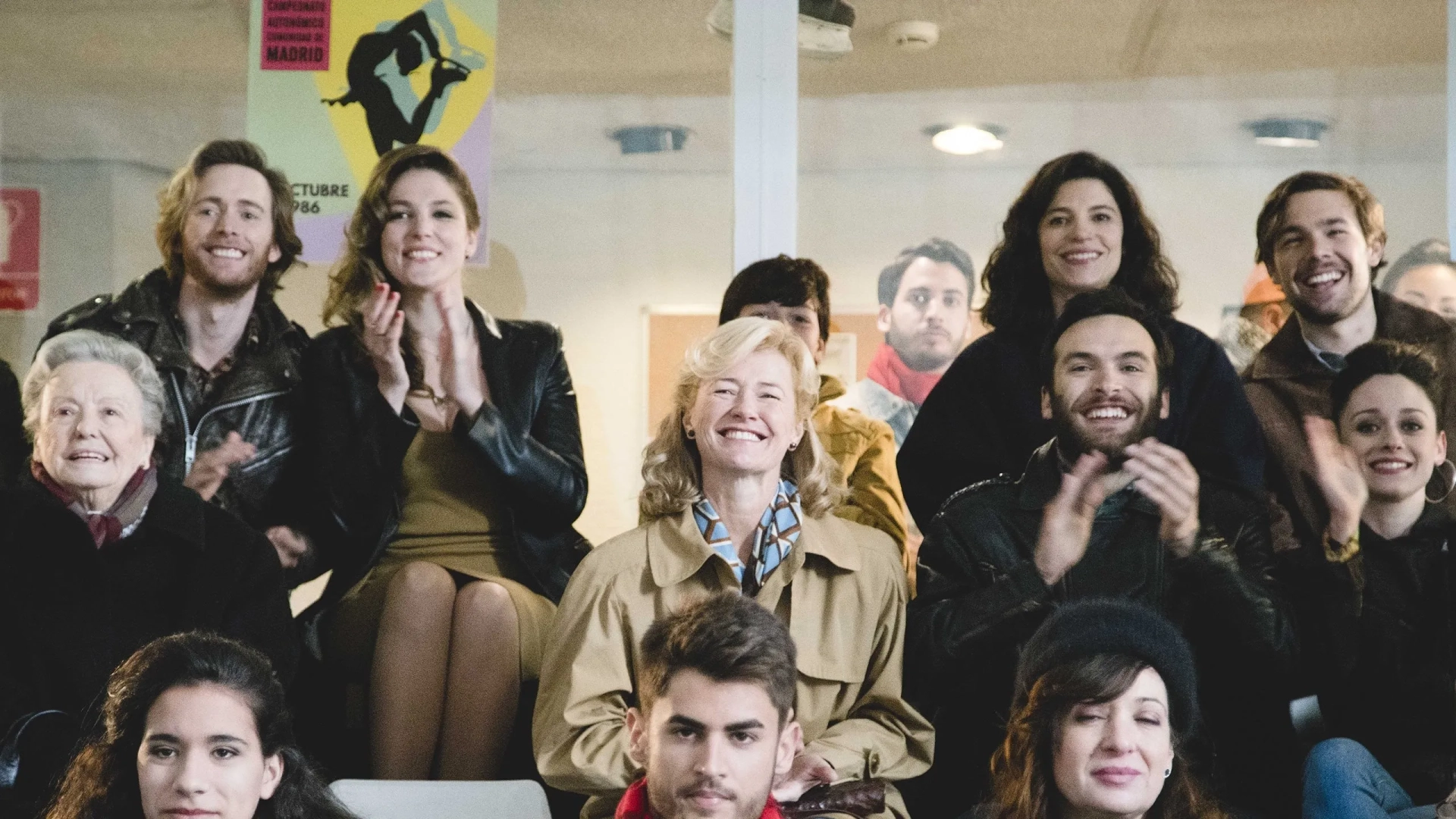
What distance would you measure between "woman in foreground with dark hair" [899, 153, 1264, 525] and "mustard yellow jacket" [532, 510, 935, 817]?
344 millimetres

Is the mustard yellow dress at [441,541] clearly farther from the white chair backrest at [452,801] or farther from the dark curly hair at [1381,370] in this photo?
the dark curly hair at [1381,370]

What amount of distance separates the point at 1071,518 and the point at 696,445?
0.72 m

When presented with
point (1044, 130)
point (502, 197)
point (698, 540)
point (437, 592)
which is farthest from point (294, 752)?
point (1044, 130)

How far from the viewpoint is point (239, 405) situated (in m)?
3.63

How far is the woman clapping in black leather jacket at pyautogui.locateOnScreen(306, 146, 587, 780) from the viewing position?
3205mm

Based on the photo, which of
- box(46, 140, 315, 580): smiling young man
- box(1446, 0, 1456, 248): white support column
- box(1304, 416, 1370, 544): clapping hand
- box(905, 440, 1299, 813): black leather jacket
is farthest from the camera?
box(1446, 0, 1456, 248): white support column

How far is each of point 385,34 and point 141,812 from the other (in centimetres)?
222

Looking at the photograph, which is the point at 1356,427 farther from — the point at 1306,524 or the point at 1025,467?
the point at 1025,467

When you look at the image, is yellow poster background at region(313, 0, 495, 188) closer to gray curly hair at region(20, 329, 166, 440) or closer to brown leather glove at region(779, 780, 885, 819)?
gray curly hair at region(20, 329, 166, 440)

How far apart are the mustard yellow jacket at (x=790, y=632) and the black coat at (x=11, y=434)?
1.28m

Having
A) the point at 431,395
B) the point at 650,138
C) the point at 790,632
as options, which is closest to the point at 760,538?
the point at 790,632

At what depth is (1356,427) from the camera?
3328mm

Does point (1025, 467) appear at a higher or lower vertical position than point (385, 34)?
lower

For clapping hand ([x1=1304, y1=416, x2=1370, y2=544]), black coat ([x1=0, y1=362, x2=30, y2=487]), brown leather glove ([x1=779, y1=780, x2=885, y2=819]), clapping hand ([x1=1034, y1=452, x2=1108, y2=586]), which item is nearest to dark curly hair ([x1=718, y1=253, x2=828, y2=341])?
clapping hand ([x1=1034, y1=452, x2=1108, y2=586])
